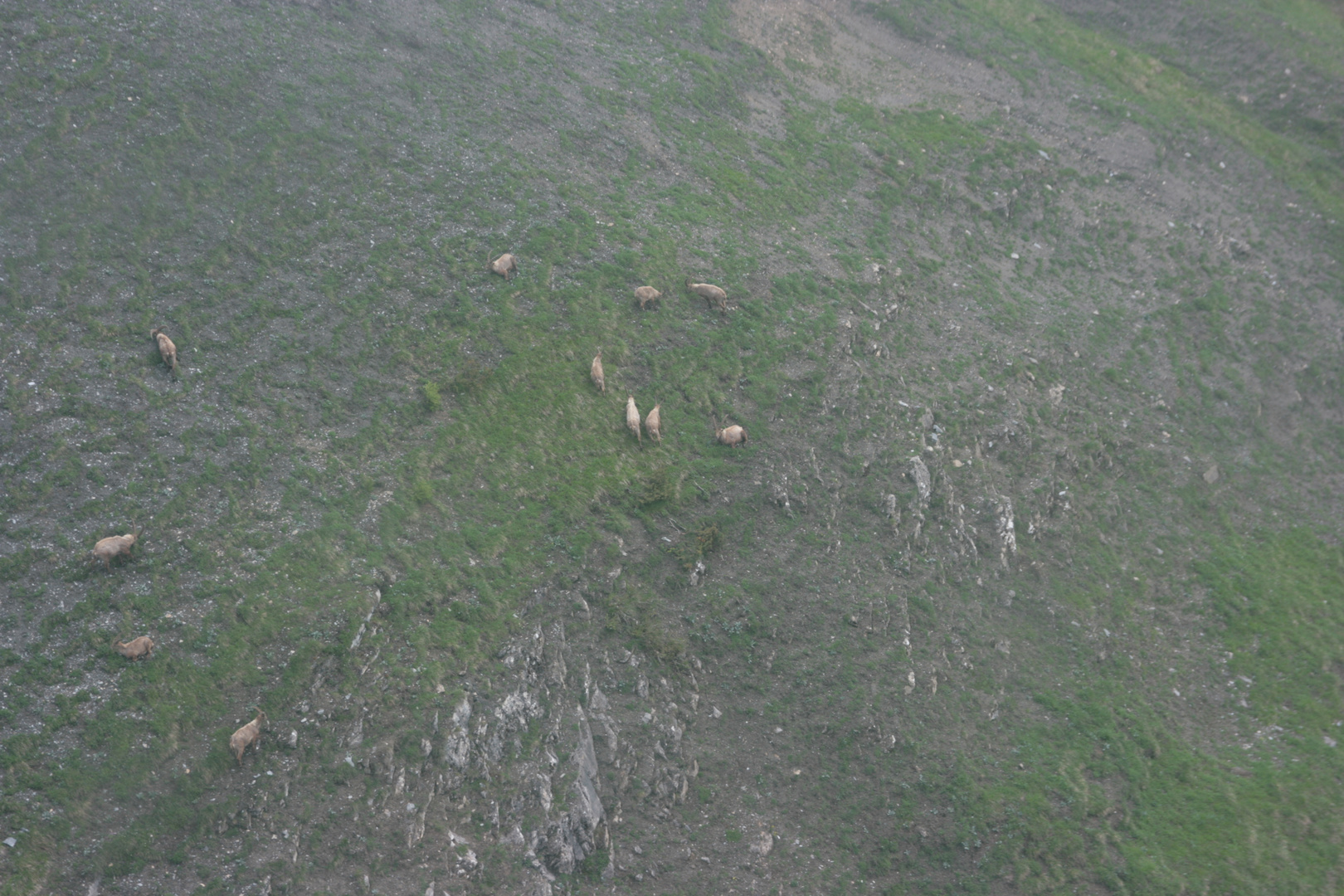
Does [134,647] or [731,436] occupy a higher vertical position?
[731,436]

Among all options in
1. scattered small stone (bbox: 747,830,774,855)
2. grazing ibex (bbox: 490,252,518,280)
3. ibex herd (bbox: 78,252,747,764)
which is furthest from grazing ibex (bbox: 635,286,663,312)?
scattered small stone (bbox: 747,830,774,855)

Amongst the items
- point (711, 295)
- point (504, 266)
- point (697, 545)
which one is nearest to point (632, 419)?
point (697, 545)

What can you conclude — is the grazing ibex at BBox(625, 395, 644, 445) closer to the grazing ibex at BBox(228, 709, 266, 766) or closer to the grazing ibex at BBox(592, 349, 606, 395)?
the grazing ibex at BBox(592, 349, 606, 395)

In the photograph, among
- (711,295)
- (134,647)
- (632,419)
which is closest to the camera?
(134,647)

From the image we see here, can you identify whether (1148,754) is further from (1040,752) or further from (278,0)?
(278,0)

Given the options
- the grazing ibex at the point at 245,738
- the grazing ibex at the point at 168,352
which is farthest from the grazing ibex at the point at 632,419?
the grazing ibex at the point at 245,738

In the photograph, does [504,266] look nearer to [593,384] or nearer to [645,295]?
[645,295]

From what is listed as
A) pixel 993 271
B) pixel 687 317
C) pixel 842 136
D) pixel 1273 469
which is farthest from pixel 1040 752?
pixel 842 136
